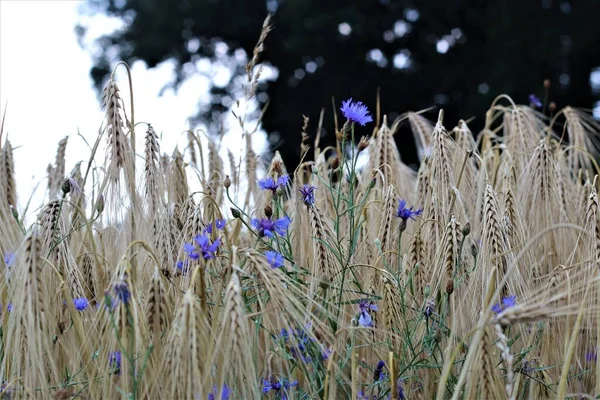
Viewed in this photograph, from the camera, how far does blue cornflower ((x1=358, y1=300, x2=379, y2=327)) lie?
1190mm

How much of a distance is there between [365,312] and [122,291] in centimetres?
43

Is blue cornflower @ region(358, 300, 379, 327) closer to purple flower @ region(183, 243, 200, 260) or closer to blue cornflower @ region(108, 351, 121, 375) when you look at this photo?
purple flower @ region(183, 243, 200, 260)

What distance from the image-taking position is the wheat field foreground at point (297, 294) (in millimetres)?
1032

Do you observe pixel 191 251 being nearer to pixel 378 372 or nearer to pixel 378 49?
pixel 378 372

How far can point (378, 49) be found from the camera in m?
10.8

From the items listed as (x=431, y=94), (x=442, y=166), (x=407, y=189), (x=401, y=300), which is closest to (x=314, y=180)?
(x=407, y=189)

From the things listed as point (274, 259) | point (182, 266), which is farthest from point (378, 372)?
point (182, 266)

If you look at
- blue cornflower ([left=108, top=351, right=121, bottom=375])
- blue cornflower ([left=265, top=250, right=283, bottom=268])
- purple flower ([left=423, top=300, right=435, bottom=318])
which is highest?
blue cornflower ([left=265, top=250, right=283, bottom=268])

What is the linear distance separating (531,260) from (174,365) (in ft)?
2.66

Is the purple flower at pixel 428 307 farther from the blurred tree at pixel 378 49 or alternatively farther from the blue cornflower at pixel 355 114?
the blurred tree at pixel 378 49

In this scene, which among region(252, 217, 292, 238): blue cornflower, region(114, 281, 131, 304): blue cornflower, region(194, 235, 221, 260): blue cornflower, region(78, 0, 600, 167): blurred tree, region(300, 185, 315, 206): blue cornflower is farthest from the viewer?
region(78, 0, 600, 167): blurred tree

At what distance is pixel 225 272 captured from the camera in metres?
1.33

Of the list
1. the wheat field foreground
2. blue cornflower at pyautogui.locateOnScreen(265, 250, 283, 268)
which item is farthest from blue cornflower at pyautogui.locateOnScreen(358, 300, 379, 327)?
blue cornflower at pyautogui.locateOnScreen(265, 250, 283, 268)

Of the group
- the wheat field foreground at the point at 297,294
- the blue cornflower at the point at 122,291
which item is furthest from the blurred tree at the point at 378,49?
the blue cornflower at the point at 122,291
